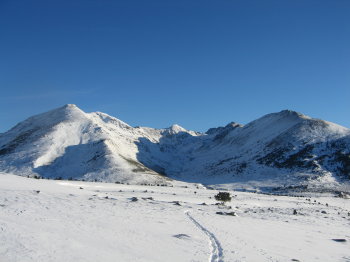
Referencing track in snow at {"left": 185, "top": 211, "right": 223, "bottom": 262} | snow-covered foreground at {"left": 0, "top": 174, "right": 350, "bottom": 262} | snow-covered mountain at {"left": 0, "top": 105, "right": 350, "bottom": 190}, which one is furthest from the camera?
snow-covered mountain at {"left": 0, "top": 105, "right": 350, "bottom": 190}

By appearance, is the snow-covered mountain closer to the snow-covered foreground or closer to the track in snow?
the snow-covered foreground

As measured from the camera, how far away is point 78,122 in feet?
531

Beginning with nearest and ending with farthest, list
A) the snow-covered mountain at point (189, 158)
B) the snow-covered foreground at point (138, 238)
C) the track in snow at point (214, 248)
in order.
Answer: the snow-covered foreground at point (138, 238), the track in snow at point (214, 248), the snow-covered mountain at point (189, 158)

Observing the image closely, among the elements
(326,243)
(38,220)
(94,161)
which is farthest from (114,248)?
(94,161)

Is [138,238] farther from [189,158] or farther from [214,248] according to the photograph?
[189,158]

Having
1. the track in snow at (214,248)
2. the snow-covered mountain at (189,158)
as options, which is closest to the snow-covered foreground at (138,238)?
the track in snow at (214,248)

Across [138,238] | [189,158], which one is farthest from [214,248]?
[189,158]

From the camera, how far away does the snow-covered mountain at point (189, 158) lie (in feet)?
349

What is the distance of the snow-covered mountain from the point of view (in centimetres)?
10650

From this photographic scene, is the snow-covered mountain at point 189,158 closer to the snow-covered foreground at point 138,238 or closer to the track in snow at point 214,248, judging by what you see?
the snow-covered foreground at point 138,238

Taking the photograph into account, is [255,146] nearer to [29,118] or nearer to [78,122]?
[78,122]

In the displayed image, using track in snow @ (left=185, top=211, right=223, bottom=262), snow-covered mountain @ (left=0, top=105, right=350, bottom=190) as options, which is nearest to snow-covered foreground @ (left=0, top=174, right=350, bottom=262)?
track in snow @ (left=185, top=211, right=223, bottom=262)

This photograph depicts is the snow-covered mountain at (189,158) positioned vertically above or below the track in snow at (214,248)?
above

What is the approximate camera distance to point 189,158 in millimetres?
190500
